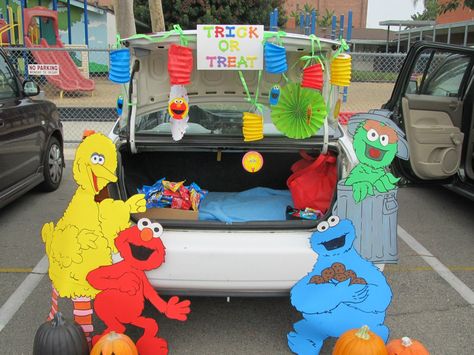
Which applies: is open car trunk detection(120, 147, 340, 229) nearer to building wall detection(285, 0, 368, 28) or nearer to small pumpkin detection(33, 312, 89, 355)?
small pumpkin detection(33, 312, 89, 355)

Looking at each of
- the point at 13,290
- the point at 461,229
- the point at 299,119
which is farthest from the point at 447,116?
the point at 13,290

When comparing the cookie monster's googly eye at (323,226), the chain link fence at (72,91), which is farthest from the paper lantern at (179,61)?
the chain link fence at (72,91)

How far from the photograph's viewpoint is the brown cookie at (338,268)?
274cm

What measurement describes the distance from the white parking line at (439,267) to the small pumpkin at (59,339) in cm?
275

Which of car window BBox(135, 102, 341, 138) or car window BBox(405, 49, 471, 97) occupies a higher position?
car window BBox(405, 49, 471, 97)

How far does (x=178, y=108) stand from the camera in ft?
10.6

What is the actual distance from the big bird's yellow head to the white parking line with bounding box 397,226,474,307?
2755mm

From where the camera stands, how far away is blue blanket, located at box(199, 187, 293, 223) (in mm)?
3426

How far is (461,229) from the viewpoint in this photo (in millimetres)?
5246

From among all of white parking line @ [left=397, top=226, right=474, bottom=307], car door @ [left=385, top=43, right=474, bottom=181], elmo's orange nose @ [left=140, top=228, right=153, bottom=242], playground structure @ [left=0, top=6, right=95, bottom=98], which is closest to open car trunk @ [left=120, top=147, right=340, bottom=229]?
elmo's orange nose @ [left=140, top=228, right=153, bottom=242]

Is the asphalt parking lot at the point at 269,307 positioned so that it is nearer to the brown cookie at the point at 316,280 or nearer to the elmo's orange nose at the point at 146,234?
the brown cookie at the point at 316,280

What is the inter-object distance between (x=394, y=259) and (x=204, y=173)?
1793 millimetres

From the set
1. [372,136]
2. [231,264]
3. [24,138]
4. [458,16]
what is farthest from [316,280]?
Result: [458,16]

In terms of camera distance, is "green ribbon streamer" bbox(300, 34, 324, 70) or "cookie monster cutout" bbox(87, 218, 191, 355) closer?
"cookie monster cutout" bbox(87, 218, 191, 355)
